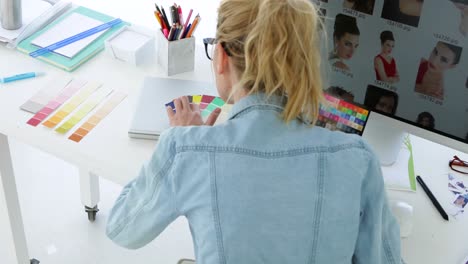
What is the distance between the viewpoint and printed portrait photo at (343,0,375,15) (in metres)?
1.20

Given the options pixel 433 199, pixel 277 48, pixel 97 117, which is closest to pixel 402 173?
pixel 433 199

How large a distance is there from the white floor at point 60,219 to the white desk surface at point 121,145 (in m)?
0.70

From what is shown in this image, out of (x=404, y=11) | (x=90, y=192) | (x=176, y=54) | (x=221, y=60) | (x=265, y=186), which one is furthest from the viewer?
(x=90, y=192)

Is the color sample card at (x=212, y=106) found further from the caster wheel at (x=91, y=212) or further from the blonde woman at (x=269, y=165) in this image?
the caster wheel at (x=91, y=212)

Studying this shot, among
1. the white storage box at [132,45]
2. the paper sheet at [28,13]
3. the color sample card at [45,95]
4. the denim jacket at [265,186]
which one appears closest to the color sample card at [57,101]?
the color sample card at [45,95]

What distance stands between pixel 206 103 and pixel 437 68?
50 centimetres

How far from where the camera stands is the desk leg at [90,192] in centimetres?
200

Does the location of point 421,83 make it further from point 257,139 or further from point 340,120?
point 257,139

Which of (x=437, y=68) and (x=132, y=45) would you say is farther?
(x=132, y=45)

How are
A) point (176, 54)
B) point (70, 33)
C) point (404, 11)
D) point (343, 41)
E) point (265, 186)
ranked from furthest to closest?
point (70, 33)
point (176, 54)
point (343, 41)
point (404, 11)
point (265, 186)

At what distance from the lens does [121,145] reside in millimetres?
Answer: 1306

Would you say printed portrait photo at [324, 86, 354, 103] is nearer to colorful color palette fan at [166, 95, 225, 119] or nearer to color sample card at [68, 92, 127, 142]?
colorful color palette fan at [166, 95, 225, 119]

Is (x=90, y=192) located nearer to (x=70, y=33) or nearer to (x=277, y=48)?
(x=70, y=33)

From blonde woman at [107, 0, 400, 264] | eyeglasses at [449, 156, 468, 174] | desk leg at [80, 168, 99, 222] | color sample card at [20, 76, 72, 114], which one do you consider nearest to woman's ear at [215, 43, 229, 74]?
blonde woman at [107, 0, 400, 264]
